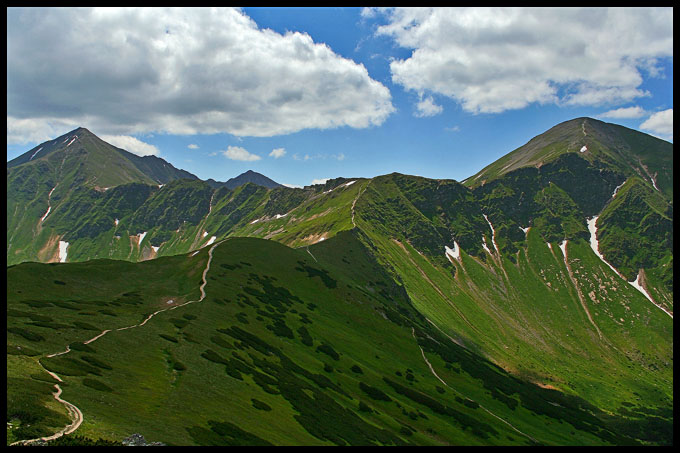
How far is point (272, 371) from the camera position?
6875cm

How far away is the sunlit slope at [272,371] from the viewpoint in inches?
1631

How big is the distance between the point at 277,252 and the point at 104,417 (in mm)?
135322

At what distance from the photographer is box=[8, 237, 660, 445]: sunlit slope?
41438mm

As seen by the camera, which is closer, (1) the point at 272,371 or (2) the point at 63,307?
(1) the point at 272,371

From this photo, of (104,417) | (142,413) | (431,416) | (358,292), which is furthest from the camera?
(358,292)

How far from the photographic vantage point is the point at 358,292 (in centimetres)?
16475

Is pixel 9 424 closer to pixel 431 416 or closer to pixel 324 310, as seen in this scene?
pixel 431 416

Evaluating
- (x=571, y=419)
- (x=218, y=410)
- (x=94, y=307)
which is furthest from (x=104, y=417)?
(x=571, y=419)

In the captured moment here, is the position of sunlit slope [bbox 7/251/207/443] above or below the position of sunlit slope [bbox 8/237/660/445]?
above

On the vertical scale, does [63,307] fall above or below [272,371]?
above

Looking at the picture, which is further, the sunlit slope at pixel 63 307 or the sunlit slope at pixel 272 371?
the sunlit slope at pixel 272 371

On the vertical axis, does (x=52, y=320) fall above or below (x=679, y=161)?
below

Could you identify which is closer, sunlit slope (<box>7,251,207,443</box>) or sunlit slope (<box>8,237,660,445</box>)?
sunlit slope (<box>7,251,207,443</box>)

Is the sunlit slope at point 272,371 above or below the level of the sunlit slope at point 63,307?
below
